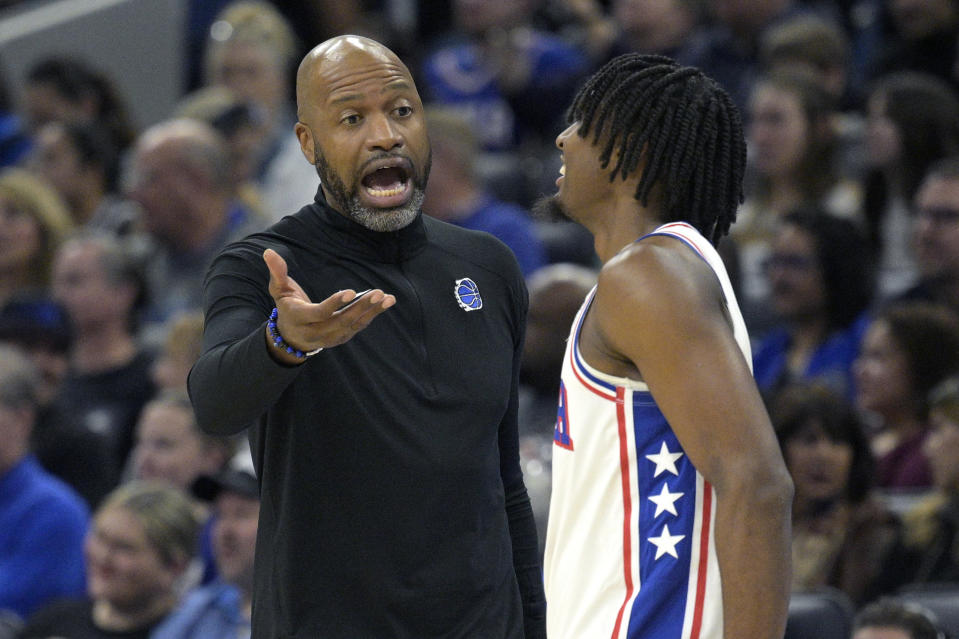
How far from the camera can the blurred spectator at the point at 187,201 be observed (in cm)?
697

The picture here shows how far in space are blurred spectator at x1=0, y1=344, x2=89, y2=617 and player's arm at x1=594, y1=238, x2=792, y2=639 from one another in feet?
12.5

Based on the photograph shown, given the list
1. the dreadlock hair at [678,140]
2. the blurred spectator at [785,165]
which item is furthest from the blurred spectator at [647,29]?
the dreadlock hair at [678,140]

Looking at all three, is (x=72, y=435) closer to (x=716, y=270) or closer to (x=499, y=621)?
(x=499, y=621)

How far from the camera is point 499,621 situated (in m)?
2.69

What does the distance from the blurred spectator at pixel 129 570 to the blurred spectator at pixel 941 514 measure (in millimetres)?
2405

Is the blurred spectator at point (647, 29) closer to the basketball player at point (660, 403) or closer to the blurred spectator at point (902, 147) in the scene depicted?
the blurred spectator at point (902, 147)

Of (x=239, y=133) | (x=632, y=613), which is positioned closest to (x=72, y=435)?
(x=239, y=133)

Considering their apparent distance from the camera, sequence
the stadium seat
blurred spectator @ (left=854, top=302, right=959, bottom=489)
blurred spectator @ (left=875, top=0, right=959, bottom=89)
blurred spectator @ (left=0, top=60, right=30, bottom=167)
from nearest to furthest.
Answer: the stadium seat < blurred spectator @ (left=854, top=302, right=959, bottom=489) < blurred spectator @ (left=875, top=0, right=959, bottom=89) < blurred spectator @ (left=0, top=60, right=30, bottom=167)

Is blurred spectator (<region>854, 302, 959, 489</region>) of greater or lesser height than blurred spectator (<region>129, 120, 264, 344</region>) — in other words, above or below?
below

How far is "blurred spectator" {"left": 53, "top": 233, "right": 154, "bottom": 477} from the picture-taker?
6648 mm

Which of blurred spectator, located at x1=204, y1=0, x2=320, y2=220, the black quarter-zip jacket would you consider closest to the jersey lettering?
the black quarter-zip jacket

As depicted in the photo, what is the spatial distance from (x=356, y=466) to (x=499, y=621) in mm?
381

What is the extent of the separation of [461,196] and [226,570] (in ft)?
6.87

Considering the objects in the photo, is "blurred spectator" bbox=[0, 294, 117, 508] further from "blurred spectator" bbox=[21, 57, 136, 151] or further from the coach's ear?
the coach's ear
